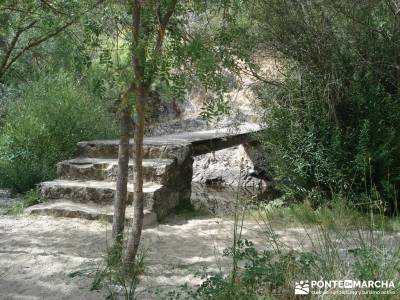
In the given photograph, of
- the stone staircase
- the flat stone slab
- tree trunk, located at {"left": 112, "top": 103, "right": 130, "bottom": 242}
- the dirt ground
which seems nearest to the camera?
the dirt ground

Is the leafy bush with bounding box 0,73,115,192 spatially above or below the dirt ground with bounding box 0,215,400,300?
above

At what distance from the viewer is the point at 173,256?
175 inches

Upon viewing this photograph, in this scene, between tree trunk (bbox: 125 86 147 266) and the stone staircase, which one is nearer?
tree trunk (bbox: 125 86 147 266)

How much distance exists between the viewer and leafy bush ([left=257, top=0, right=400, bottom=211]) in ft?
19.8

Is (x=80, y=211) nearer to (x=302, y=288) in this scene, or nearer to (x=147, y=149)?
(x=147, y=149)

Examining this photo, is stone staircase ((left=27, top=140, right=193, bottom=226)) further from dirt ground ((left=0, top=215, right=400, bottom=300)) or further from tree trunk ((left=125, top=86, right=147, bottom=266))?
tree trunk ((left=125, top=86, right=147, bottom=266))

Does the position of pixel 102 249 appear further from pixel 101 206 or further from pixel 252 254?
pixel 252 254

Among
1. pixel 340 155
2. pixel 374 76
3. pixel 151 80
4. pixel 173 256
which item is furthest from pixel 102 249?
pixel 374 76

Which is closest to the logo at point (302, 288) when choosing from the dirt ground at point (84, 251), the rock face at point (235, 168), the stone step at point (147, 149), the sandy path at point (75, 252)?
the dirt ground at point (84, 251)

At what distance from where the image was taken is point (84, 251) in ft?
15.0

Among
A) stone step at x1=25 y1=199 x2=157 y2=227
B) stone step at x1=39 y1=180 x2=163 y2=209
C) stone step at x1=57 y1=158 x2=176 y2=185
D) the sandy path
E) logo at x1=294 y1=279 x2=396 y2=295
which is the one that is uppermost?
stone step at x1=57 y1=158 x2=176 y2=185

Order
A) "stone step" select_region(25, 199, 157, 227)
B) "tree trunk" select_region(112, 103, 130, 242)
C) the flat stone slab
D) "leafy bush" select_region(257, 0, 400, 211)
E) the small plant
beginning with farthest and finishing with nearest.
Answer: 1. the flat stone slab
2. "leafy bush" select_region(257, 0, 400, 211)
3. "stone step" select_region(25, 199, 157, 227)
4. "tree trunk" select_region(112, 103, 130, 242)
5. the small plant

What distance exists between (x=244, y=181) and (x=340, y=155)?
4.42 m

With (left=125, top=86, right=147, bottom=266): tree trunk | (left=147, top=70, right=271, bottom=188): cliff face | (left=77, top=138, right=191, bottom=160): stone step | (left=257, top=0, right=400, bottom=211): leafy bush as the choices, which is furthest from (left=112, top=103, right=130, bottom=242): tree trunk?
(left=147, top=70, right=271, bottom=188): cliff face
